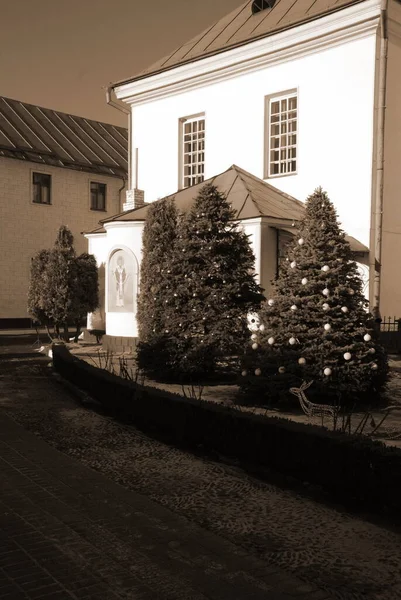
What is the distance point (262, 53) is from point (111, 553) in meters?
18.1

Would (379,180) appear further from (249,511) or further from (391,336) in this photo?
(249,511)

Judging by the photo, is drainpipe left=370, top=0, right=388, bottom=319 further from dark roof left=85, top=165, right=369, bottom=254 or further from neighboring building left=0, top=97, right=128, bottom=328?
neighboring building left=0, top=97, right=128, bottom=328

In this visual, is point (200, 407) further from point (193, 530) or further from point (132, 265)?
point (132, 265)

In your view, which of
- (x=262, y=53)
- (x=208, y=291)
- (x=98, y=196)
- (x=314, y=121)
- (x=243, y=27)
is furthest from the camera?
(x=98, y=196)

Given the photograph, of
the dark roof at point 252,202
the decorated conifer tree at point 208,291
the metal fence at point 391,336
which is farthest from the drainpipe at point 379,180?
the decorated conifer tree at point 208,291

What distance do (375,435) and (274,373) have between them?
2.28 metres

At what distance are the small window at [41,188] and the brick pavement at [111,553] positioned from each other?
2883cm

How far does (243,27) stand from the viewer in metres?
22.0

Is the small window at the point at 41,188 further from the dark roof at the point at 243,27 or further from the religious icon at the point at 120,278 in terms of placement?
the religious icon at the point at 120,278

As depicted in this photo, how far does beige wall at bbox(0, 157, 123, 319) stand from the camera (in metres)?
31.9

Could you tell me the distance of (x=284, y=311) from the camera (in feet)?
33.7

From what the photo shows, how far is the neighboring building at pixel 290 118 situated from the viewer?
17.6 metres

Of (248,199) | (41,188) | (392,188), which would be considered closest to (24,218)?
(41,188)

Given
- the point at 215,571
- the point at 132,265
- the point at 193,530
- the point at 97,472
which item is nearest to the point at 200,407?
the point at 97,472
